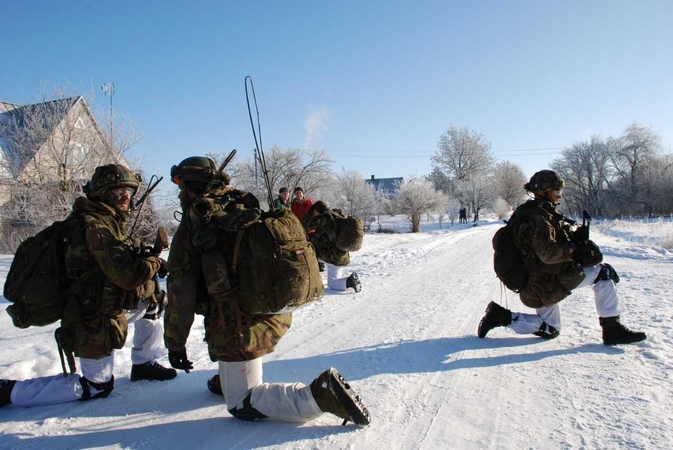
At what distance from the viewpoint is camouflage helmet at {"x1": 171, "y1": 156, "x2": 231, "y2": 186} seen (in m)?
3.03

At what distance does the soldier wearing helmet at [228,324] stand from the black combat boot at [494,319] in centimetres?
239

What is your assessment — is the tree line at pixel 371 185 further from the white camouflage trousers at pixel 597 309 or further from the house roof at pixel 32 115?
the white camouflage trousers at pixel 597 309

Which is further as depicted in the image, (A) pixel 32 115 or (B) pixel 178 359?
(A) pixel 32 115

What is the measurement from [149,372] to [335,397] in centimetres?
199

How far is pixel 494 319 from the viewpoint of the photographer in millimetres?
4566

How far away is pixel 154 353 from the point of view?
3.73 meters

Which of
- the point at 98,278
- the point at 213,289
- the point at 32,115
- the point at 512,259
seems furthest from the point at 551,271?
the point at 32,115

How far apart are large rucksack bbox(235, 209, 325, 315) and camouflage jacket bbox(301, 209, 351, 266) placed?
4144mm

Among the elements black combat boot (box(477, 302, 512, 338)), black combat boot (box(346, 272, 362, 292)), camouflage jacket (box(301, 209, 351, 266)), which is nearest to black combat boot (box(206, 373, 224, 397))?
black combat boot (box(477, 302, 512, 338))

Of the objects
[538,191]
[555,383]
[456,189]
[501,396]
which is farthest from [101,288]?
[456,189]

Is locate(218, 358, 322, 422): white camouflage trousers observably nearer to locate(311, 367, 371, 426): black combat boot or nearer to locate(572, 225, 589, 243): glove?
locate(311, 367, 371, 426): black combat boot

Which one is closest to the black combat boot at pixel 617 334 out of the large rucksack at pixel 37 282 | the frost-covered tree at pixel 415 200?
the large rucksack at pixel 37 282

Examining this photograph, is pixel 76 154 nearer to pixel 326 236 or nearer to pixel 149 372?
pixel 326 236

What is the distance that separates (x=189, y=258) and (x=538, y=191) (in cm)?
355
